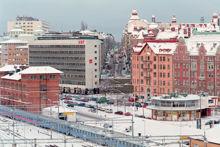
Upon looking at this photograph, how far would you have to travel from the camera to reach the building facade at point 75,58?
439 ft

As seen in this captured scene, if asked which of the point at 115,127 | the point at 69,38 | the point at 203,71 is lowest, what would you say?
the point at 115,127

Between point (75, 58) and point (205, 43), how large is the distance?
136ft

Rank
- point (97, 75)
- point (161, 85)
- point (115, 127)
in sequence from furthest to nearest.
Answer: point (97, 75) → point (161, 85) → point (115, 127)

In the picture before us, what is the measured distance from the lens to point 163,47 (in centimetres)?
11531

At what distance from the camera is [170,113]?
8556 cm

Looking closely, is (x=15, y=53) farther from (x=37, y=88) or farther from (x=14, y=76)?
(x=37, y=88)

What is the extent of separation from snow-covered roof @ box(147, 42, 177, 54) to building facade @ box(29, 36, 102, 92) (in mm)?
22007

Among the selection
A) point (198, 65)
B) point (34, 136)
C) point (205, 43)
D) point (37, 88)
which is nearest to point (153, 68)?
point (198, 65)

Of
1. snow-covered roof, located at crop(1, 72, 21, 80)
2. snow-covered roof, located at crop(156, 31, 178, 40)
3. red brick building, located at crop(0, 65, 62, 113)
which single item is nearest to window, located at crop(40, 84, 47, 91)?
red brick building, located at crop(0, 65, 62, 113)

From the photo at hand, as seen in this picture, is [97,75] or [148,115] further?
[97,75]

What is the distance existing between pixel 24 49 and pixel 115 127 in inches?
3708

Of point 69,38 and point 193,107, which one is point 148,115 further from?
point 69,38

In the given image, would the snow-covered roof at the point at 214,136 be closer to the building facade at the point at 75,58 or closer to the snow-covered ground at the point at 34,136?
the snow-covered ground at the point at 34,136

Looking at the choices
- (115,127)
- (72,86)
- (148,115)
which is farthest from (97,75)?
(115,127)
